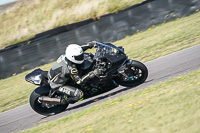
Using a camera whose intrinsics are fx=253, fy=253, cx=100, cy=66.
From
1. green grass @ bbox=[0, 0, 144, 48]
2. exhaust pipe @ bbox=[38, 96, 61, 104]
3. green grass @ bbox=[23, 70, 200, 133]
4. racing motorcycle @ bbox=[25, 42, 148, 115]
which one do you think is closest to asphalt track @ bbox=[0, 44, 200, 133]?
racing motorcycle @ bbox=[25, 42, 148, 115]

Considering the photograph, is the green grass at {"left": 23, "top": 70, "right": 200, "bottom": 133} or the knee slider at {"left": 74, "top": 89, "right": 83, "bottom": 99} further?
the knee slider at {"left": 74, "top": 89, "right": 83, "bottom": 99}

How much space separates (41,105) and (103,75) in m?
1.91

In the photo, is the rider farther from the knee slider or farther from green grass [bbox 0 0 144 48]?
green grass [bbox 0 0 144 48]

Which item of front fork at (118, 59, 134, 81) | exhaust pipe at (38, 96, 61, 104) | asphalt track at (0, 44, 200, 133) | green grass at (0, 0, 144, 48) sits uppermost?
green grass at (0, 0, 144, 48)

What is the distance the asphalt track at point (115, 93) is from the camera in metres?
6.52

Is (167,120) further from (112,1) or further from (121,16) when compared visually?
(112,1)

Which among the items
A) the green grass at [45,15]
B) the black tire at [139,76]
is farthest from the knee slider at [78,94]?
the green grass at [45,15]

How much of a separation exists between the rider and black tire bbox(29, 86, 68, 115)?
0.29 meters

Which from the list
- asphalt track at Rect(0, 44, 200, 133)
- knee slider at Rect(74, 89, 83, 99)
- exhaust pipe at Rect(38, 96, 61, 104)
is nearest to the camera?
knee slider at Rect(74, 89, 83, 99)

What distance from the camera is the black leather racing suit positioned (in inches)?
237

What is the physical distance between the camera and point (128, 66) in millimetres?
6086

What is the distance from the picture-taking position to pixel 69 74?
20.1ft

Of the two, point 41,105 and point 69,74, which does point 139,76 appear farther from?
point 41,105

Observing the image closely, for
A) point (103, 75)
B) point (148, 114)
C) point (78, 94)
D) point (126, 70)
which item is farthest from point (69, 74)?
point (148, 114)
